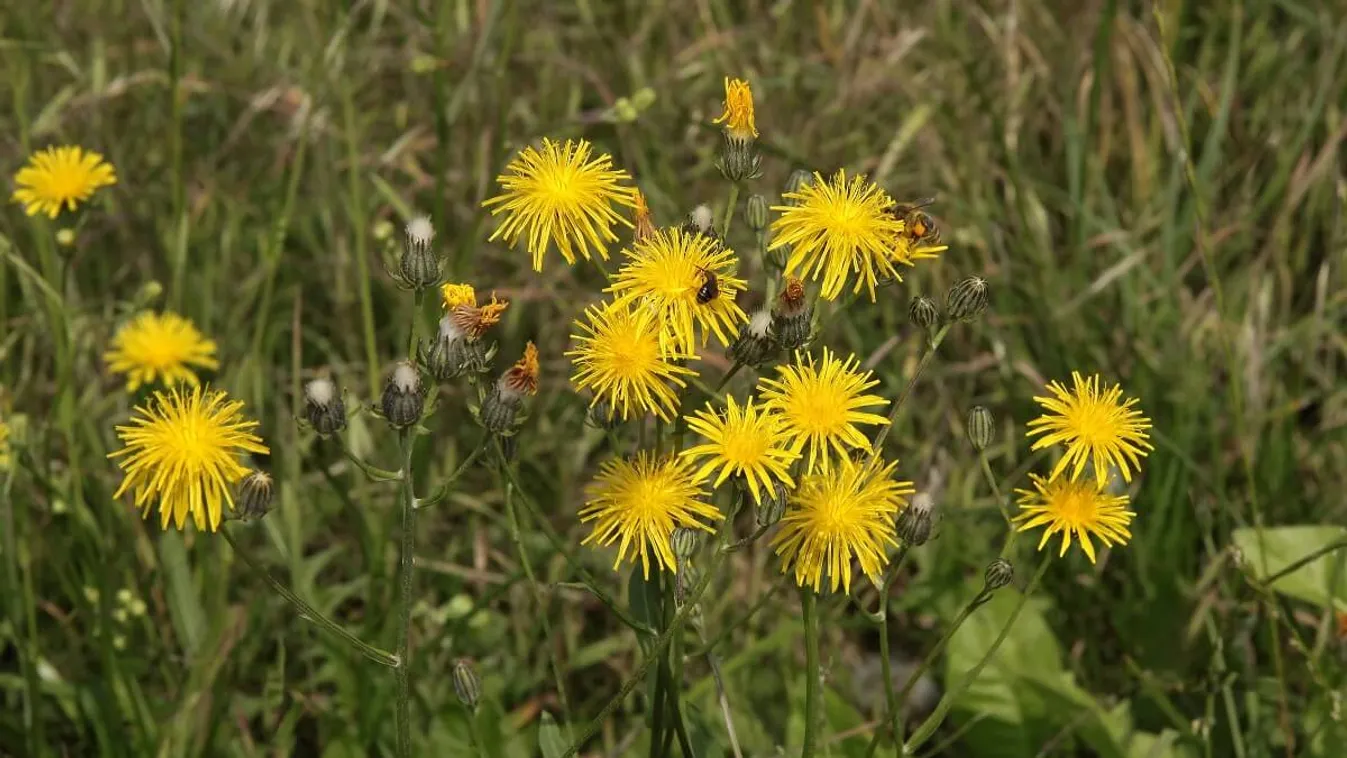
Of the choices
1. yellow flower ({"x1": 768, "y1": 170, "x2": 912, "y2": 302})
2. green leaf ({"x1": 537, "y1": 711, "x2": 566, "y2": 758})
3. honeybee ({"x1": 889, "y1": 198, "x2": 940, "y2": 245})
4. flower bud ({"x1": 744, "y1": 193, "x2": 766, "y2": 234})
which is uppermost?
flower bud ({"x1": 744, "y1": 193, "x2": 766, "y2": 234})

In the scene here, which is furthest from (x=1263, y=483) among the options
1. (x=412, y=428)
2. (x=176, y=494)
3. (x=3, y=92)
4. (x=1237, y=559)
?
(x=3, y=92)

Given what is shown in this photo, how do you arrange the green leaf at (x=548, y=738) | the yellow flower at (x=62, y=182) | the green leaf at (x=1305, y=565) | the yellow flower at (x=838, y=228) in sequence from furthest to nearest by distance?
the yellow flower at (x=62, y=182), the green leaf at (x=1305, y=565), the green leaf at (x=548, y=738), the yellow flower at (x=838, y=228)

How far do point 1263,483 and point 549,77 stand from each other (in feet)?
6.63

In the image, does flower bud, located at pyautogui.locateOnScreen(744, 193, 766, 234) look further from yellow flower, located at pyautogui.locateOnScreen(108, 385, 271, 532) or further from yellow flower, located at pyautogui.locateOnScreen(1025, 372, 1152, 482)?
yellow flower, located at pyautogui.locateOnScreen(108, 385, 271, 532)

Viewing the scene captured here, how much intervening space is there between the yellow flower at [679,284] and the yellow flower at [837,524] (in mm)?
204

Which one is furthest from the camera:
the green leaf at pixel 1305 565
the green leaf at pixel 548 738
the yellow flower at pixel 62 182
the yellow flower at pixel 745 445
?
the yellow flower at pixel 62 182

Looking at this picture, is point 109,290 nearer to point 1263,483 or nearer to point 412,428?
point 412,428

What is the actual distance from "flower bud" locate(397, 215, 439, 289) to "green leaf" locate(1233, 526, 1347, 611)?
1468 millimetres

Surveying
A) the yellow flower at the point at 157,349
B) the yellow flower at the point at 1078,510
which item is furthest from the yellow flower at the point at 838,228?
the yellow flower at the point at 157,349

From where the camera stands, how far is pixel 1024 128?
3.43 m

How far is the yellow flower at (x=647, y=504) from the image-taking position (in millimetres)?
1483

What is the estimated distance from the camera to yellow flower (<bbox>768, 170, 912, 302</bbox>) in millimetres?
1509

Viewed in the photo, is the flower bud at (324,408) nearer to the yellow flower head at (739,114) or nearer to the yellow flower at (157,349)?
the yellow flower head at (739,114)

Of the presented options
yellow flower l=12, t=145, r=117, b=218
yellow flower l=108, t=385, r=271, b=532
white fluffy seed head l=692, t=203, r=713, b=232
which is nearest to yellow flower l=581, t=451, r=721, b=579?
white fluffy seed head l=692, t=203, r=713, b=232
